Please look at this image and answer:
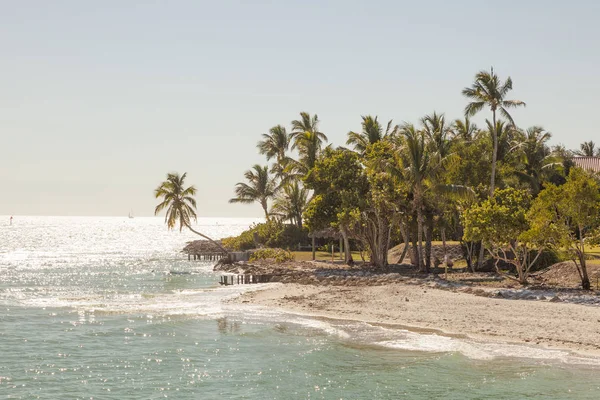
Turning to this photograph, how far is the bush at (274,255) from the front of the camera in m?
62.8

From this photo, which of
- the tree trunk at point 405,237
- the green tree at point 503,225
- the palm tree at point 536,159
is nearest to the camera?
the green tree at point 503,225

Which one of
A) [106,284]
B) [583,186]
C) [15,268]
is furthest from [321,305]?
[15,268]

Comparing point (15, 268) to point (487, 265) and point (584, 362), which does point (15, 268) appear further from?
point (584, 362)

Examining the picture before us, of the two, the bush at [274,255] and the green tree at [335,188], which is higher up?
the green tree at [335,188]

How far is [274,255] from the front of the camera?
64.9 metres

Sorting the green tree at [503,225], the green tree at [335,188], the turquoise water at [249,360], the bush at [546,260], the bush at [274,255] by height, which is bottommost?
the turquoise water at [249,360]

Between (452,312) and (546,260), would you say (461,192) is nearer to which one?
(546,260)

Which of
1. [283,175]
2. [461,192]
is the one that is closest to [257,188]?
[283,175]

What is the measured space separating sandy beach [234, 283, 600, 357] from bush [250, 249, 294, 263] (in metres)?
18.3

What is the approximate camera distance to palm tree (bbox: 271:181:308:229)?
252 ft

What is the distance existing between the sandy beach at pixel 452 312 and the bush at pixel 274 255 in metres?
18.3

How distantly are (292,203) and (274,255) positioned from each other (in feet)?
46.4

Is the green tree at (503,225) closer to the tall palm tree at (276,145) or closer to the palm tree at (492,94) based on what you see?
the palm tree at (492,94)

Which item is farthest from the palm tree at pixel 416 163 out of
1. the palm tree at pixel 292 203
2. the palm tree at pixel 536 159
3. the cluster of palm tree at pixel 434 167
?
the palm tree at pixel 292 203
